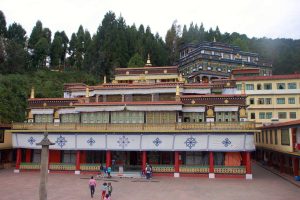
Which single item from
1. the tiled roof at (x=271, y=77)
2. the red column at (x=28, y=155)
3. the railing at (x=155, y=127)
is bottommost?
the red column at (x=28, y=155)

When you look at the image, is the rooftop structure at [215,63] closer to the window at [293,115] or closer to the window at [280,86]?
the window at [280,86]

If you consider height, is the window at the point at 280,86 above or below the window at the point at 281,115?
above

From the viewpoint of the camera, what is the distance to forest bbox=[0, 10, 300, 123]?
68.4 metres

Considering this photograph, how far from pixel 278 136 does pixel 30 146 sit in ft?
92.2

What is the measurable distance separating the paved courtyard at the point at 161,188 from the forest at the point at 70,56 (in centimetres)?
3035

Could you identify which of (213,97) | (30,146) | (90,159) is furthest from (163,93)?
(30,146)

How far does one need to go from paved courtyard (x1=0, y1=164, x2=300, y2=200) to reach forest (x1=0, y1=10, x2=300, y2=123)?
3035 centimetres

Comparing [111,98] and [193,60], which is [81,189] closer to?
[111,98]

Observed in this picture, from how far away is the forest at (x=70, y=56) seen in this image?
68.4 meters

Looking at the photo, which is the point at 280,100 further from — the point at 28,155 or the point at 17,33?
the point at 17,33

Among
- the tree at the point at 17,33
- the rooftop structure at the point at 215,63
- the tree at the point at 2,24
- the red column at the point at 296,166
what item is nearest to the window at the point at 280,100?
the rooftop structure at the point at 215,63

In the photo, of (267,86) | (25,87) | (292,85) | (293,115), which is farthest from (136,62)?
(293,115)

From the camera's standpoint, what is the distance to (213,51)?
8219cm

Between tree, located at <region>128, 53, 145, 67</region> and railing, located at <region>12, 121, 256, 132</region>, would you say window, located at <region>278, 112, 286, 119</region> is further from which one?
tree, located at <region>128, 53, 145, 67</region>
